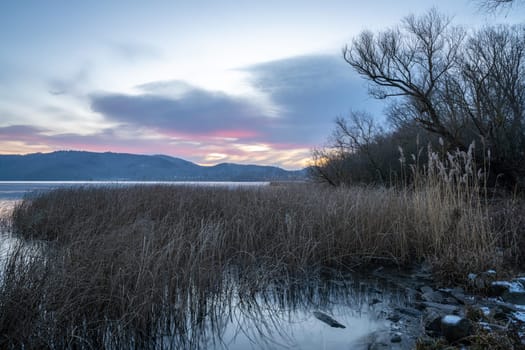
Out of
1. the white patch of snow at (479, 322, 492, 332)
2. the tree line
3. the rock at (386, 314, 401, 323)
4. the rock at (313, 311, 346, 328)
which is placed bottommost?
the rock at (313, 311, 346, 328)

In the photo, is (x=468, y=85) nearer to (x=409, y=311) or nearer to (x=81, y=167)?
(x=409, y=311)

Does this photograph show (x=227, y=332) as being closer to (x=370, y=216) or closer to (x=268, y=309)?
(x=268, y=309)

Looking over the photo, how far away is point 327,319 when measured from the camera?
352 centimetres

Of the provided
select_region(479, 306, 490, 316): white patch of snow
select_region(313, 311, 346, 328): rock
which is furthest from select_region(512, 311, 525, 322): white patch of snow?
select_region(313, 311, 346, 328): rock

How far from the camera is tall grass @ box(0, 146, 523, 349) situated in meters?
2.84

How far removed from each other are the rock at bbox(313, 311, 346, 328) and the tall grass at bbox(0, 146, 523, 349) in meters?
0.88

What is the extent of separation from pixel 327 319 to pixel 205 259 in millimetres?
1745

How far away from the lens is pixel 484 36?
14.5 metres

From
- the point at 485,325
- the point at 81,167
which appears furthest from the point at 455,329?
the point at 81,167

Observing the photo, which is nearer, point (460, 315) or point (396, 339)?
point (396, 339)

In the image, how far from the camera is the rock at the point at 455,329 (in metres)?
2.56

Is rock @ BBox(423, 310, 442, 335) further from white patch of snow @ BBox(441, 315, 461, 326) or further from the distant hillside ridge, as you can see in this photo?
the distant hillside ridge

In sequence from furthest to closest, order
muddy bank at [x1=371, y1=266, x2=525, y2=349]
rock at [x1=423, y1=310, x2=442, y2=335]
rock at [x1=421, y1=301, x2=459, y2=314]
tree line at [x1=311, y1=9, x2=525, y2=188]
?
tree line at [x1=311, y1=9, x2=525, y2=188]
rock at [x1=421, y1=301, x2=459, y2=314]
rock at [x1=423, y1=310, x2=442, y2=335]
muddy bank at [x1=371, y1=266, x2=525, y2=349]

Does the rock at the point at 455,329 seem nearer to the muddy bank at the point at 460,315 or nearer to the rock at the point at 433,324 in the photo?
the muddy bank at the point at 460,315
